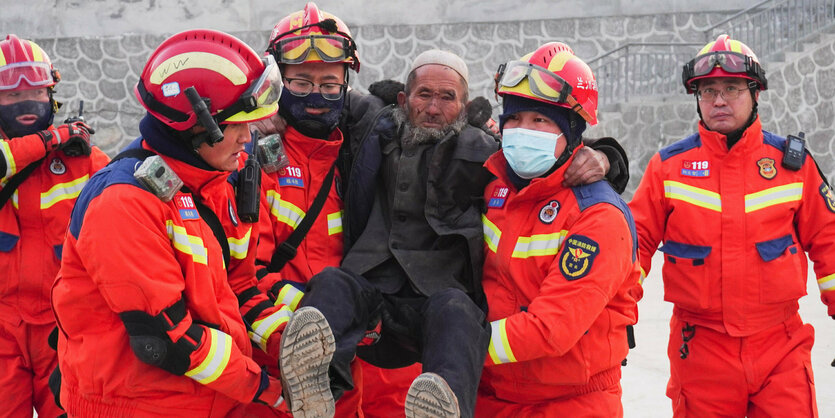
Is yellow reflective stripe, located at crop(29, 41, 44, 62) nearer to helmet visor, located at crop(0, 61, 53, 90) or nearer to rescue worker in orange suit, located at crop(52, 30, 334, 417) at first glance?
helmet visor, located at crop(0, 61, 53, 90)

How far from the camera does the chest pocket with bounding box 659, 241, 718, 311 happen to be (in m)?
4.34

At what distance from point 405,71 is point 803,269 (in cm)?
1111

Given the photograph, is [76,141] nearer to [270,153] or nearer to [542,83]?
[270,153]

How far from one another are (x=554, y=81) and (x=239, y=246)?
4.74 feet

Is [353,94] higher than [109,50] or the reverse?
the reverse

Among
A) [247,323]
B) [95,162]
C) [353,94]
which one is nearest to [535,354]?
[247,323]

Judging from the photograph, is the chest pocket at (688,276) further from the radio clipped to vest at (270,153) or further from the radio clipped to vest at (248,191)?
the radio clipped to vest at (248,191)

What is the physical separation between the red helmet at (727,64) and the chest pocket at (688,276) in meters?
0.89

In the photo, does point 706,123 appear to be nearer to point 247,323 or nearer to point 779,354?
point 779,354

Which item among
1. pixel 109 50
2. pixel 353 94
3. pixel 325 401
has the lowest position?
pixel 325 401

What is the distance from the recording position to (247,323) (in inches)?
138

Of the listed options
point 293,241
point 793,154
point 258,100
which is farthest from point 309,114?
point 793,154

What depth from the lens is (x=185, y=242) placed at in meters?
2.94

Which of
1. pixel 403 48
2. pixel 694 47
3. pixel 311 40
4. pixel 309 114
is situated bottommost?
pixel 309 114
